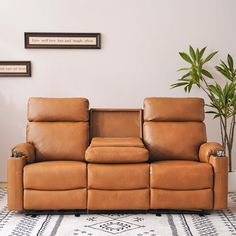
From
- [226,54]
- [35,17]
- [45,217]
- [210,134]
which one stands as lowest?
[45,217]

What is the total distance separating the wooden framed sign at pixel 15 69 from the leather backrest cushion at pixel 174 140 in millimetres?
1586

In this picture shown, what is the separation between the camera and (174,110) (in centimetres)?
441

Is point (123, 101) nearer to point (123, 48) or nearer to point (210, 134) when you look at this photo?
point (123, 48)

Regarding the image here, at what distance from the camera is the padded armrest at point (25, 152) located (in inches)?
153

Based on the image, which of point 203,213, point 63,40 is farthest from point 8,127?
point 203,213

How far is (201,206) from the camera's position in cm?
385

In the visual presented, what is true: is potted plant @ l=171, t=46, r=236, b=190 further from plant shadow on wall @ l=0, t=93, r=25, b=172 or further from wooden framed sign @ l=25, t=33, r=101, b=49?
plant shadow on wall @ l=0, t=93, r=25, b=172

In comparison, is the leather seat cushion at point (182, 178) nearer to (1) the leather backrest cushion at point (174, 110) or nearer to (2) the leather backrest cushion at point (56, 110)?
(1) the leather backrest cushion at point (174, 110)

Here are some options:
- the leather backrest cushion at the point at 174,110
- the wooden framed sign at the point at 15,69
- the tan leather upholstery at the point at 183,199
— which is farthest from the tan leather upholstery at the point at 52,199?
the wooden framed sign at the point at 15,69

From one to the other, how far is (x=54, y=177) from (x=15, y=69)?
176 cm

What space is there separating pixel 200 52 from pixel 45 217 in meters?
2.42

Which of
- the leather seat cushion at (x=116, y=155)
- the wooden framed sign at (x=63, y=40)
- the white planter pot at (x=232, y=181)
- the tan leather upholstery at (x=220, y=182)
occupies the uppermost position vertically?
the wooden framed sign at (x=63, y=40)

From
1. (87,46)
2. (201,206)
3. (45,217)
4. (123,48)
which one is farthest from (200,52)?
(45,217)

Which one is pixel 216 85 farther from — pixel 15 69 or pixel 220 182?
pixel 15 69
